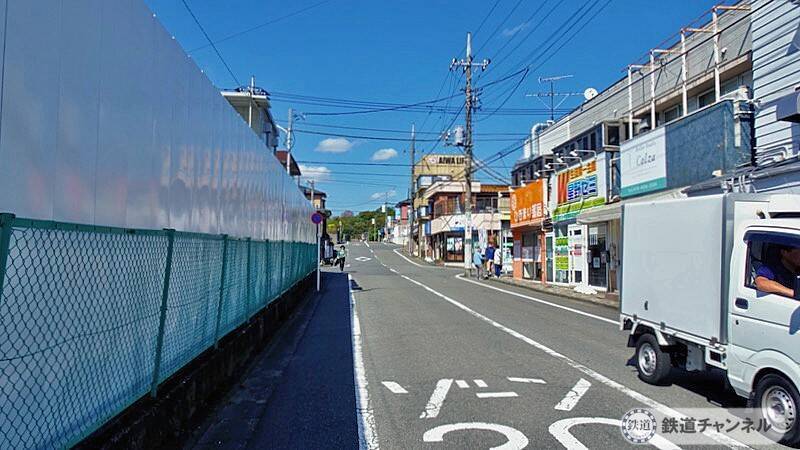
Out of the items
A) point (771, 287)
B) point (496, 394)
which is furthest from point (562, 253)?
point (771, 287)

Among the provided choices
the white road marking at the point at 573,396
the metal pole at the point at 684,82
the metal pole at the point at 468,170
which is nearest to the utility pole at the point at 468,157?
the metal pole at the point at 468,170

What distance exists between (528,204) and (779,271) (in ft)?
80.0

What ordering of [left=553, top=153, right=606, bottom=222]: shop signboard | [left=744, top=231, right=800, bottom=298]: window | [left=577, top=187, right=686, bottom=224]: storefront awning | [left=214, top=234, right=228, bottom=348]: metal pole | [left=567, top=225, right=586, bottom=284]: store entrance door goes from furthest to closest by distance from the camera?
→ [left=567, top=225, right=586, bottom=284]: store entrance door < [left=553, top=153, right=606, bottom=222]: shop signboard < [left=577, top=187, right=686, bottom=224]: storefront awning < [left=214, top=234, right=228, bottom=348]: metal pole < [left=744, top=231, right=800, bottom=298]: window

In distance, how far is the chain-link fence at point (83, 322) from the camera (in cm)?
299

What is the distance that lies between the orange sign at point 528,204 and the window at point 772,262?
71.1 ft

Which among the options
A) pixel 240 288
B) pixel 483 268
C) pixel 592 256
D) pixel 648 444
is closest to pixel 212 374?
pixel 240 288

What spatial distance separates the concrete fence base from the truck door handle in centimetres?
540

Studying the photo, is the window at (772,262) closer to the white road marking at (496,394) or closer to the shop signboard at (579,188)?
the white road marking at (496,394)

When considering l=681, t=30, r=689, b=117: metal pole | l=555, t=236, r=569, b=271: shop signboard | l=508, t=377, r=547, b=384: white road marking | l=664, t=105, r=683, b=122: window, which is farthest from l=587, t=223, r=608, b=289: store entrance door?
l=508, t=377, r=547, b=384: white road marking

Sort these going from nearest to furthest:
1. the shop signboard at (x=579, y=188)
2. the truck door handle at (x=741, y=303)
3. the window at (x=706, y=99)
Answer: the truck door handle at (x=741, y=303) < the window at (x=706, y=99) < the shop signboard at (x=579, y=188)

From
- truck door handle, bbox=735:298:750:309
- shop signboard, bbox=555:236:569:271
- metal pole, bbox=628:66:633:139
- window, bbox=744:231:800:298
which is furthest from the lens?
shop signboard, bbox=555:236:569:271

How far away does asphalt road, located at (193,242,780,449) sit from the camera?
17.2 feet

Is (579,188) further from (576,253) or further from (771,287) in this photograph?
(771,287)

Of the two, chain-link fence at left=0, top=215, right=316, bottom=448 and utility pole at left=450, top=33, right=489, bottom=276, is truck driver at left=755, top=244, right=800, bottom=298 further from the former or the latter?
utility pole at left=450, top=33, right=489, bottom=276
